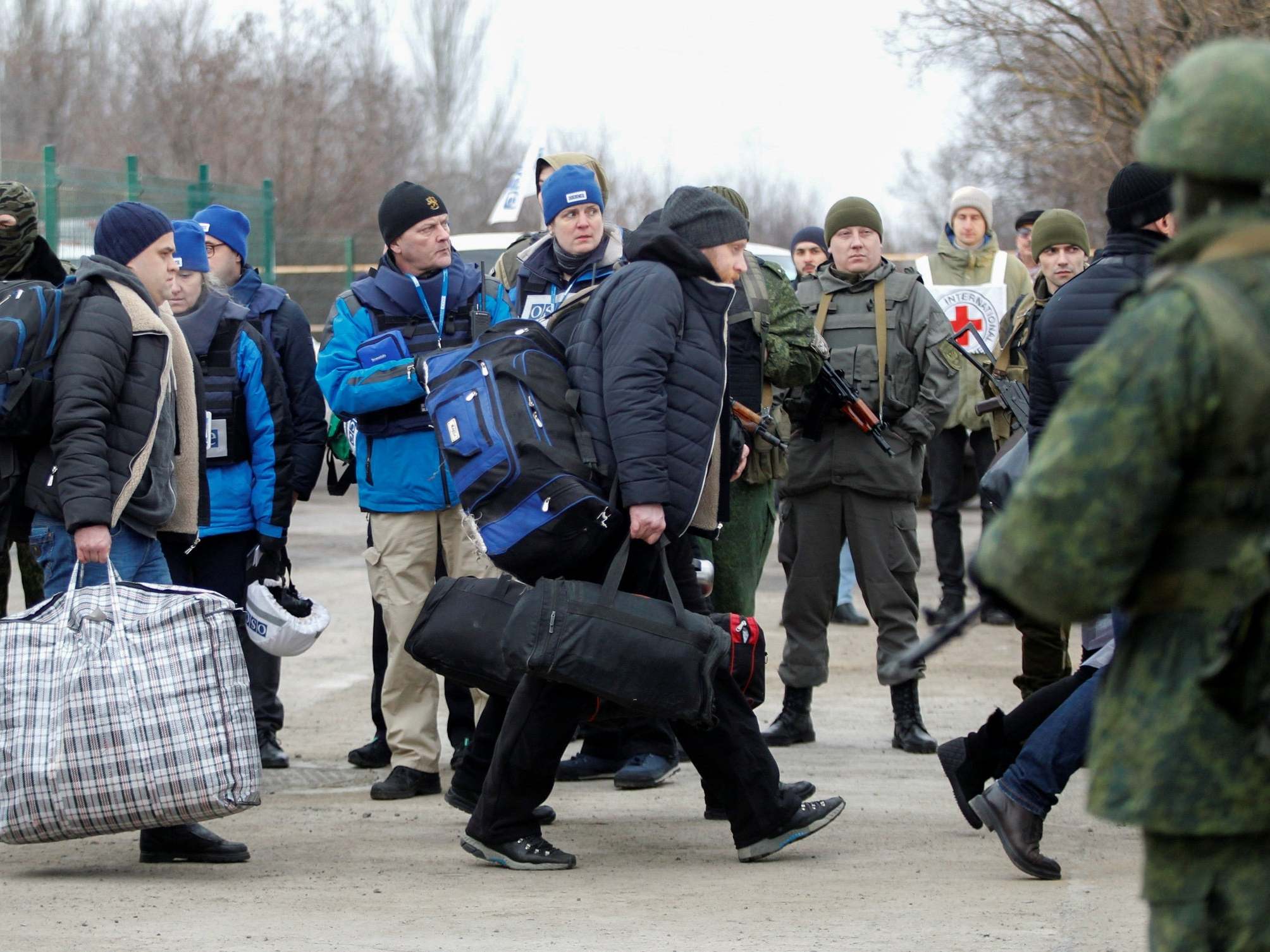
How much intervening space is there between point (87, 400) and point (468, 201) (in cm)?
4335

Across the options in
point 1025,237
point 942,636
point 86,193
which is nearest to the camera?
point 942,636

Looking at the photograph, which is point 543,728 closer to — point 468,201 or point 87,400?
point 87,400

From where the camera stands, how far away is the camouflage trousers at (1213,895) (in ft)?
8.40

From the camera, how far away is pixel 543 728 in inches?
207

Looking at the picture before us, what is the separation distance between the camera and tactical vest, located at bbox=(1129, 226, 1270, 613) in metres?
2.46

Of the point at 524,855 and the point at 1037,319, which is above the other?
the point at 1037,319

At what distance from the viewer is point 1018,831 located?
4988 millimetres

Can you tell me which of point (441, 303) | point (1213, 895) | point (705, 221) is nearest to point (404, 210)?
point (441, 303)

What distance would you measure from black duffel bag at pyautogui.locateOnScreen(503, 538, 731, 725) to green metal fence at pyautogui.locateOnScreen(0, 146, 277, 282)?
756 centimetres

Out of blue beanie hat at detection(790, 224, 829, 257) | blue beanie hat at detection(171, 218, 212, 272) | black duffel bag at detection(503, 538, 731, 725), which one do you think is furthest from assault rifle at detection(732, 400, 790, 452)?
blue beanie hat at detection(790, 224, 829, 257)

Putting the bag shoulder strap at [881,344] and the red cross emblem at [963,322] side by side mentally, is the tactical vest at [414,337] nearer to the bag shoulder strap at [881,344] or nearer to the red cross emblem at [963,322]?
the bag shoulder strap at [881,344]

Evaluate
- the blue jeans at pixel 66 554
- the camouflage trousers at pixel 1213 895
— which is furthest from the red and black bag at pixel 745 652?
the camouflage trousers at pixel 1213 895

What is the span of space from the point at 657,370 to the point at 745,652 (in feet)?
2.98

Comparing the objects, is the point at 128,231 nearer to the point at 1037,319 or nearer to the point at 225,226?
the point at 225,226
